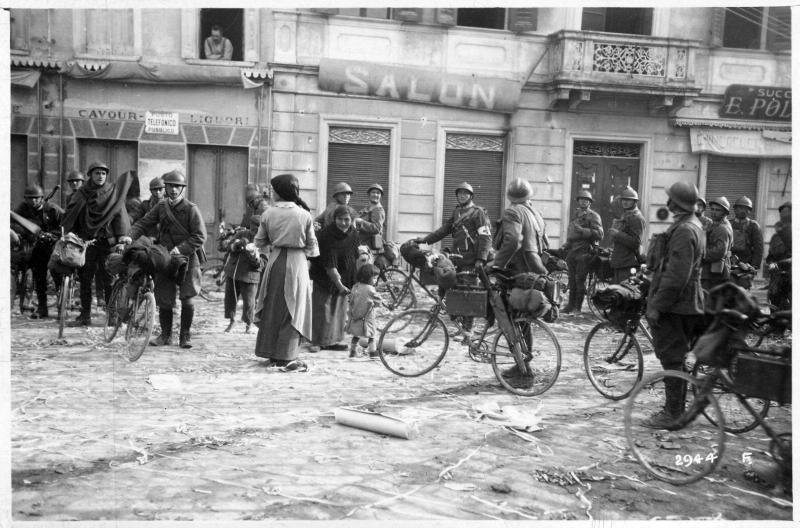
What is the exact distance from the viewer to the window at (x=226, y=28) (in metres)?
10.9

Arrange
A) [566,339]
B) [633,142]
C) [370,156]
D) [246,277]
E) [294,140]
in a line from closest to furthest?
[246,277], [566,339], [294,140], [370,156], [633,142]

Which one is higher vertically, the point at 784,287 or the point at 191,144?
the point at 191,144

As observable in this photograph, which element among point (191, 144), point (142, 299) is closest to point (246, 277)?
point (142, 299)

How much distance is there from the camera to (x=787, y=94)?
28.3ft

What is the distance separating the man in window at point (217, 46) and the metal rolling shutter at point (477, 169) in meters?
3.75

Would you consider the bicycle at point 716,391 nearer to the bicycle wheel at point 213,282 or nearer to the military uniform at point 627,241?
the military uniform at point 627,241

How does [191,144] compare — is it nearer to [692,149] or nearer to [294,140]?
[294,140]

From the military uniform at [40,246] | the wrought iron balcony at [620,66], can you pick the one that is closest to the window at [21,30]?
the military uniform at [40,246]

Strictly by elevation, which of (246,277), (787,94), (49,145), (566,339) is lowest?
(566,339)

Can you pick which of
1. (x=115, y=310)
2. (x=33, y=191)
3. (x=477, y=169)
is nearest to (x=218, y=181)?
(x=33, y=191)

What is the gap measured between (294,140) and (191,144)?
1.67m

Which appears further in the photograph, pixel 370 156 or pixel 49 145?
pixel 370 156

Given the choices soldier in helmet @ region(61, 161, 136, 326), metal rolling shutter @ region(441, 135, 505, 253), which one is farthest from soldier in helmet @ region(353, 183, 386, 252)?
soldier in helmet @ region(61, 161, 136, 326)

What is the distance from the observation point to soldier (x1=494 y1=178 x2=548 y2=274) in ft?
19.4
